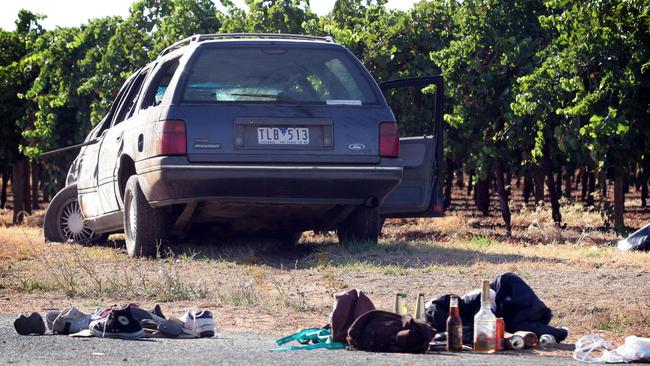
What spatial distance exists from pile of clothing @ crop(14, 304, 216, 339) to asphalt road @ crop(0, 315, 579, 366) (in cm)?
10

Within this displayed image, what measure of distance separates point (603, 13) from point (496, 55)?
12.3 ft

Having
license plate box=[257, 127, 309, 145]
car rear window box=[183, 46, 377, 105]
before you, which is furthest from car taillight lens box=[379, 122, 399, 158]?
license plate box=[257, 127, 309, 145]

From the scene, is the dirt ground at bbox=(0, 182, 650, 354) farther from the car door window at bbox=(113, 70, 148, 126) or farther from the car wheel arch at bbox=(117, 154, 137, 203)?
the car door window at bbox=(113, 70, 148, 126)

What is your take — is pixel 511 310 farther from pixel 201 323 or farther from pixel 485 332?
pixel 201 323

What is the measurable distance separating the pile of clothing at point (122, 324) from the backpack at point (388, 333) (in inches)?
43.4

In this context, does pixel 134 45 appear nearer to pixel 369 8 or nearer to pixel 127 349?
pixel 369 8

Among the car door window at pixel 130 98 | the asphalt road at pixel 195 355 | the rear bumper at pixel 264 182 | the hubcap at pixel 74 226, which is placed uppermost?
the car door window at pixel 130 98

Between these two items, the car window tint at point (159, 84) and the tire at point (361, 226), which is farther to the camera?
the tire at point (361, 226)

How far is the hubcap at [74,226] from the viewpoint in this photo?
15516mm

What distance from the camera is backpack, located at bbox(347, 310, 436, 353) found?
6.96 metres

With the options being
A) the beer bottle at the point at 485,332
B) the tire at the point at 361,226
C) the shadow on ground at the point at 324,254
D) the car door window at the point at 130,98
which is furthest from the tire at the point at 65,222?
the beer bottle at the point at 485,332

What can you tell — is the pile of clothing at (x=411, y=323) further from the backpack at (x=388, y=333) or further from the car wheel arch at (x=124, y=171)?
the car wheel arch at (x=124, y=171)

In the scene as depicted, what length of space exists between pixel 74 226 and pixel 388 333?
9.18 metres

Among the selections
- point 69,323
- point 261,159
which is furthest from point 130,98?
point 69,323
